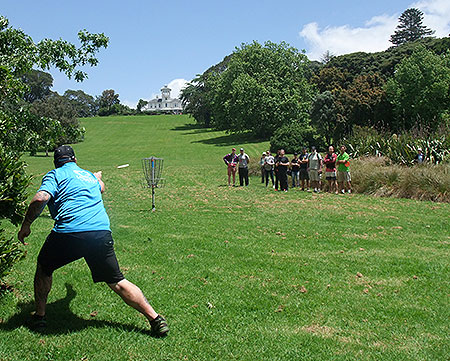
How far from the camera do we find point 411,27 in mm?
107312

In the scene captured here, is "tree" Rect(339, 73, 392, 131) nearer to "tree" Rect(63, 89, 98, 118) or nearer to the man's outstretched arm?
the man's outstretched arm

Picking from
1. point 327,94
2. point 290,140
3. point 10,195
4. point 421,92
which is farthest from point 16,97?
point 421,92

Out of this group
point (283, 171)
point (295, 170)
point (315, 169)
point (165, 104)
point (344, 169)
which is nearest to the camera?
point (344, 169)

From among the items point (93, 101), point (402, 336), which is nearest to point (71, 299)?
point (402, 336)

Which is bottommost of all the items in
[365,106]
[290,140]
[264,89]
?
[290,140]

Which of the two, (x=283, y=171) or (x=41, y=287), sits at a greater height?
(x=41, y=287)

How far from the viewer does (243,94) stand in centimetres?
5322

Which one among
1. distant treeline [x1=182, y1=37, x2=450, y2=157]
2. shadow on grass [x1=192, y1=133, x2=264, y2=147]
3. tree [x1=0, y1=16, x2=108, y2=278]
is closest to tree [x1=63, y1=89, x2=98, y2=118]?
distant treeline [x1=182, y1=37, x2=450, y2=157]

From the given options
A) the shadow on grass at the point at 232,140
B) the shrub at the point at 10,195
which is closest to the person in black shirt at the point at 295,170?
the shrub at the point at 10,195

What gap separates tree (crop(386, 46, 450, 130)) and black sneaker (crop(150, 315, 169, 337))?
43864mm

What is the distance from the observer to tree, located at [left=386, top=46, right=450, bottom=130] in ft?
145

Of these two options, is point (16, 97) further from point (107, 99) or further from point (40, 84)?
point (107, 99)

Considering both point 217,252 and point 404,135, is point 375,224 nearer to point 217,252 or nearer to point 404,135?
point 217,252

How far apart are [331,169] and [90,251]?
13812 mm
